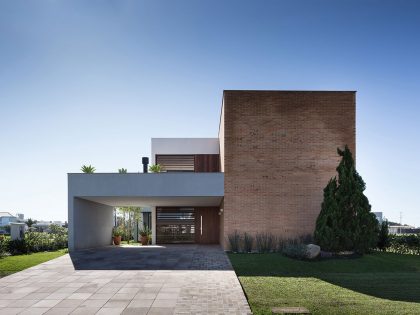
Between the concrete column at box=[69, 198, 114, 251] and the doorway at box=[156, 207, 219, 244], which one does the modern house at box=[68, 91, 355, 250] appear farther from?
the doorway at box=[156, 207, 219, 244]

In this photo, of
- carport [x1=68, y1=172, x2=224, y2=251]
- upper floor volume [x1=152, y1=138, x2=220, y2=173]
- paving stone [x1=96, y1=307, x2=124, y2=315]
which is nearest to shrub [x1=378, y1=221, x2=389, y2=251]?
carport [x1=68, y1=172, x2=224, y2=251]

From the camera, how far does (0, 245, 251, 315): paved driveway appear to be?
6457 millimetres

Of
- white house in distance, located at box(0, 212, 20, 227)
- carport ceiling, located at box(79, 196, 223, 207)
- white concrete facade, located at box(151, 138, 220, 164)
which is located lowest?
white house in distance, located at box(0, 212, 20, 227)

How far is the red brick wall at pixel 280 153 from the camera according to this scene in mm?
15031

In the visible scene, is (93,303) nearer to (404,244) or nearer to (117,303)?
(117,303)

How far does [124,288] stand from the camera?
808 centimetres

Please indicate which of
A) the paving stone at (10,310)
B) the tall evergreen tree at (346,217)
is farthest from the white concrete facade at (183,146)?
the paving stone at (10,310)

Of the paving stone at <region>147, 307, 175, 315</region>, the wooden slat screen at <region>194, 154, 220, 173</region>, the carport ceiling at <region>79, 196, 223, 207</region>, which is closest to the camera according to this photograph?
the paving stone at <region>147, 307, 175, 315</region>

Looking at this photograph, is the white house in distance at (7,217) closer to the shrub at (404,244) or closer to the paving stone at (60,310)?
the shrub at (404,244)

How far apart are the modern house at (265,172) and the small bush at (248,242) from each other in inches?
10.9

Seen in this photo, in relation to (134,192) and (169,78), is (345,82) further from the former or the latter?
(134,192)

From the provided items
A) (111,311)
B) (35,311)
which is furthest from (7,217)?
(111,311)

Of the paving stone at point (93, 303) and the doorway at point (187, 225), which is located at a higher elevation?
the paving stone at point (93, 303)

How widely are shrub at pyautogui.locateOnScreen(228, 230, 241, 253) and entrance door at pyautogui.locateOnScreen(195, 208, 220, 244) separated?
23.3ft
